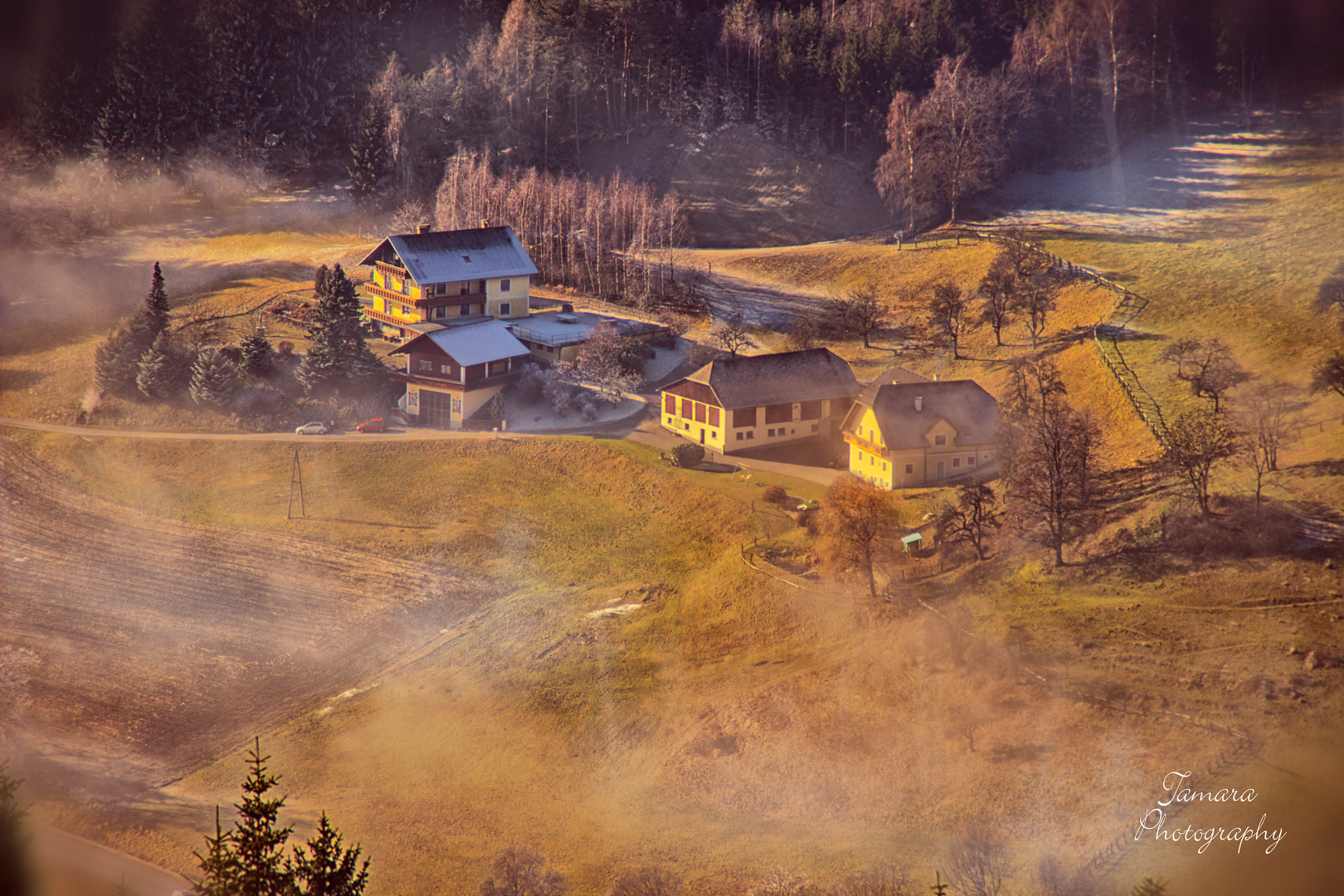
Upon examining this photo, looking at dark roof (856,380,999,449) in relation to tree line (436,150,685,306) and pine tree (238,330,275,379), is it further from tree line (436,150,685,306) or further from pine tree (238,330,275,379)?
pine tree (238,330,275,379)

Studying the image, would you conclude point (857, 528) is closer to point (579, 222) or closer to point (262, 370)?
point (262, 370)

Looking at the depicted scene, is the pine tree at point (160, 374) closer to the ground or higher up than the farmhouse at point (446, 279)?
closer to the ground

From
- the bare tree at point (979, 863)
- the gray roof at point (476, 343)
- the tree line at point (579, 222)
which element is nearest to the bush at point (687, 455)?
the gray roof at point (476, 343)

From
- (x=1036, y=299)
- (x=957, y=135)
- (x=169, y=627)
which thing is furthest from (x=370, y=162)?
(x=1036, y=299)

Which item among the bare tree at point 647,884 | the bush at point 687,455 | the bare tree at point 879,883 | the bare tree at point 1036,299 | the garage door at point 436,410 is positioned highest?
the bare tree at point 1036,299

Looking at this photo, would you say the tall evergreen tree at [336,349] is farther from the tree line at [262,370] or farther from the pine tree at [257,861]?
the pine tree at [257,861]

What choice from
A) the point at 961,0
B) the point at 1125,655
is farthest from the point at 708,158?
the point at 1125,655
